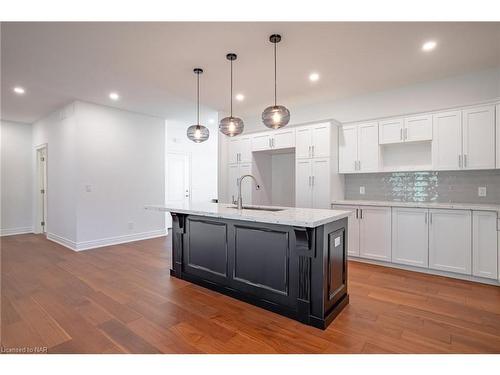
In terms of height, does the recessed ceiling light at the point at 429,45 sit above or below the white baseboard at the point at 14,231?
above

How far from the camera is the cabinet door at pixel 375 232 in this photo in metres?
3.90

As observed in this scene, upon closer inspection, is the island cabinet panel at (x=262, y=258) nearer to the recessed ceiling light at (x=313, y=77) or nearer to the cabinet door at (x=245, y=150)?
the recessed ceiling light at (x=313, y=77)

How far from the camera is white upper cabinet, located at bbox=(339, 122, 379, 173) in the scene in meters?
4.21

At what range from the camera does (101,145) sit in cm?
518

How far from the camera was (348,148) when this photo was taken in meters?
4.46

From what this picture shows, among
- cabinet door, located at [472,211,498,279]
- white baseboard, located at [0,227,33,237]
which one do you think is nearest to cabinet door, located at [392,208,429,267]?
cabinet door, located at [472,211,498,279]

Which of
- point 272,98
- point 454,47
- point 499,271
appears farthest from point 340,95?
point 499,271

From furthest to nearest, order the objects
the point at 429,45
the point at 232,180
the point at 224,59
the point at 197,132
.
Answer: the point at 232,180 < the point at 197,132 < the point at 224,59 < the point at 429,45

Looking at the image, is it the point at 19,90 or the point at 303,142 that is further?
the point at 303,142

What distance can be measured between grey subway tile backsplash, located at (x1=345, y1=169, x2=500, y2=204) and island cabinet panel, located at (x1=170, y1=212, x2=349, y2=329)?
Result: 82.6 inches

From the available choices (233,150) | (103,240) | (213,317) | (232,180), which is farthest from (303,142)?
(103,240)

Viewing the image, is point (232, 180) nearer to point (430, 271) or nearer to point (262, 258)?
point (262, 258)

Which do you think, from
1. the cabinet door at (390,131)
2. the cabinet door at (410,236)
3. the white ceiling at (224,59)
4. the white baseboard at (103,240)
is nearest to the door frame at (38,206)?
the white baseboard at (103,240)

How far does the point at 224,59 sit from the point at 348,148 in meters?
2.47
